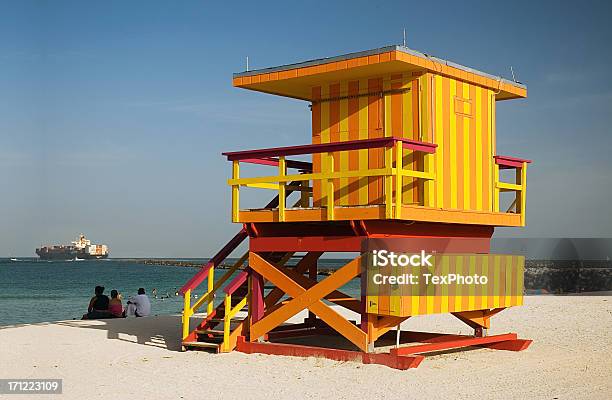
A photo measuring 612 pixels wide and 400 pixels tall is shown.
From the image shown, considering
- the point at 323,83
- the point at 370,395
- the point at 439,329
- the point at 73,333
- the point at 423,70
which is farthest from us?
the point at 439,329

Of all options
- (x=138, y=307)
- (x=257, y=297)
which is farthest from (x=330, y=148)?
(x=138, y=307)

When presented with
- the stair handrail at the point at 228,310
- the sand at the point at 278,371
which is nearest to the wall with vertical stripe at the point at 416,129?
the stair handrail at the point at 228,310

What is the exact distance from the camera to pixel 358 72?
14.8 metres

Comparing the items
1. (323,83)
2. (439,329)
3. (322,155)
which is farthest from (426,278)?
(439,329)

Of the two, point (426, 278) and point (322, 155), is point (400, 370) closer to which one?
point (426, 278)

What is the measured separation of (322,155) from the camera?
50.5 feet

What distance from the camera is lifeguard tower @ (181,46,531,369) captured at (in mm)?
13938

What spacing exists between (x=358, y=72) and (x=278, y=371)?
15.8 feet

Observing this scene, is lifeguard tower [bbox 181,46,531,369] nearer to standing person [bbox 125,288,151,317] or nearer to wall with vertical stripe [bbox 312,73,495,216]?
wall with vertical stripe [bbox 312,73,495,216]

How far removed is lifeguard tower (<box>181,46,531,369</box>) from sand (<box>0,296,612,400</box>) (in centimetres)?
59

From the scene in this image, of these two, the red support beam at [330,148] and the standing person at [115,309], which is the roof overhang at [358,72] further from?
the standing person at [115,309]

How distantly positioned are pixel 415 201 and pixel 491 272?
76.2 inches

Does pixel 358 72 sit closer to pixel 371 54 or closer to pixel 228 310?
pixel 371 54

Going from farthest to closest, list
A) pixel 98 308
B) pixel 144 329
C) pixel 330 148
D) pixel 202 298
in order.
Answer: pixel 98 308 → pixel 144 329 → pixel 202 298 → pixel 330 148
